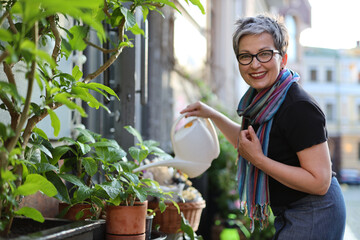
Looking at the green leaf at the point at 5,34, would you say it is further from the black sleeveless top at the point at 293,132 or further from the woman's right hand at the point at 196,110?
the woman's right hand at the point at 196,110

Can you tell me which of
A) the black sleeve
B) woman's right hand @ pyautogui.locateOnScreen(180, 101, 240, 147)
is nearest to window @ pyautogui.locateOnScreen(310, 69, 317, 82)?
woman's right hand @ pyautogui.locateOnScreen(180, 101, 240, 147)

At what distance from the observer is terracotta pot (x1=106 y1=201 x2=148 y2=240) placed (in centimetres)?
160

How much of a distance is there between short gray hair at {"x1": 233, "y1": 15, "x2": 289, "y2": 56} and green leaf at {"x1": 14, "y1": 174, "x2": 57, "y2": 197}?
2.93 feet

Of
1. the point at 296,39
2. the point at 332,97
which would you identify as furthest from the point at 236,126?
the point at 332,97

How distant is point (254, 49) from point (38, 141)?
78 cm

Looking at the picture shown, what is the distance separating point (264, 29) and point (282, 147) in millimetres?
398

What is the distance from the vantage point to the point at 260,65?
177 cm

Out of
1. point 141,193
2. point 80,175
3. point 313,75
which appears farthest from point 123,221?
point 313,75

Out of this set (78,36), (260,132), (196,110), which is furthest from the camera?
(196,110)

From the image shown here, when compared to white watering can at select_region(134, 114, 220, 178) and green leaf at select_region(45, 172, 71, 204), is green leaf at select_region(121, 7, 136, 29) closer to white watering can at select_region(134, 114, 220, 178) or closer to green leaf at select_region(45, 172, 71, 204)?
green leaf at select_region(45, 172, 71, 204)

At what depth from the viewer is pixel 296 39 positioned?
69.5ft

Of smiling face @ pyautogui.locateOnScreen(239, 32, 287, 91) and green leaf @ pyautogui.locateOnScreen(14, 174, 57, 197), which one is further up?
smiling face @ pyautogui.locateOnScreen(239, 32, 287, 91)

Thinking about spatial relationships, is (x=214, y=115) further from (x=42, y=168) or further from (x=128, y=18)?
(x=42, y=168)

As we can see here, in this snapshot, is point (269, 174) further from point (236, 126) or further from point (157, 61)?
point (157, 61)
